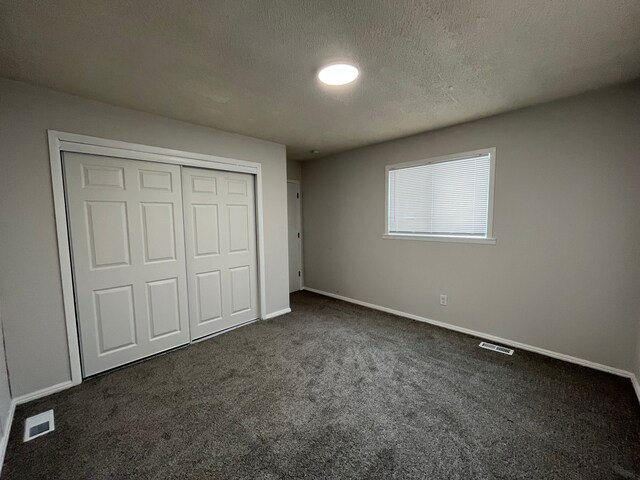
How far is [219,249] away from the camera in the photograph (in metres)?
3.18

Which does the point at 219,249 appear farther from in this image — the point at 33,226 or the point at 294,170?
the point at 294,170

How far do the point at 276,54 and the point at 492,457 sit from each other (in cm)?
267

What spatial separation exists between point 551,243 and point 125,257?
3.93 meters

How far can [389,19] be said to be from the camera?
138 cm

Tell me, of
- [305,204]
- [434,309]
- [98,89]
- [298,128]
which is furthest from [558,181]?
[98,89]

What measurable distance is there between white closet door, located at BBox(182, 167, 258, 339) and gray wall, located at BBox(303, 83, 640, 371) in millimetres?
1983

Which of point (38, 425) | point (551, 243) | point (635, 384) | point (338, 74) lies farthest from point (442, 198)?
point (38, 425)

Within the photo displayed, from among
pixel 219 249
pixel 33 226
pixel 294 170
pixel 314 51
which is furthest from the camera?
pixel 294 170

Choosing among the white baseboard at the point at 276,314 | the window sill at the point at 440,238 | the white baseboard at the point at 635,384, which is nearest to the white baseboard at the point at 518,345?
the white baseboard at the point at 635,384

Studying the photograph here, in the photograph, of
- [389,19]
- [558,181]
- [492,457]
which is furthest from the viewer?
[558,181]

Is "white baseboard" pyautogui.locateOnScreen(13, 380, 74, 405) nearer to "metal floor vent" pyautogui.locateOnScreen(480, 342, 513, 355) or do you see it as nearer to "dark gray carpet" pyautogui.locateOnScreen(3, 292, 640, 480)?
"dark gray carpet" pyautogui.locateOnScreen(3, 292, 640, 480)

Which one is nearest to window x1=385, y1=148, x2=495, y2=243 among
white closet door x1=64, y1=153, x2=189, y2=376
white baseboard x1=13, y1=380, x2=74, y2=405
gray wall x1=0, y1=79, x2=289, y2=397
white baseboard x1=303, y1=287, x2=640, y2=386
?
white baseboard x1=303, y1=287, x2=640, y2=386

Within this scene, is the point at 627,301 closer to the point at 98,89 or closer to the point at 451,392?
the point at 451,392

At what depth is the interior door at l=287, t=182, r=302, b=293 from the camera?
4848mm
